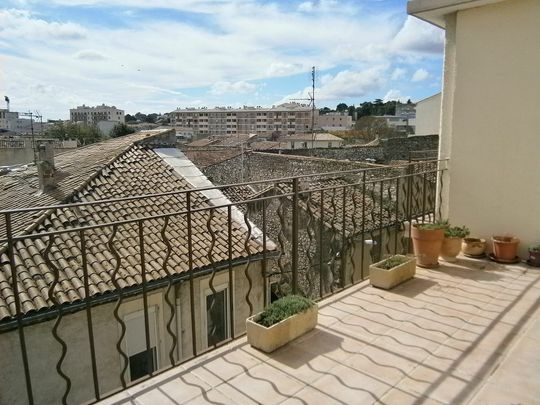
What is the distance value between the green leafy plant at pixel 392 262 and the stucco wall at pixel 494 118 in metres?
1.40

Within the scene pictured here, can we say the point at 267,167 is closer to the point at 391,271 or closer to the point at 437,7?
the point at 437,7

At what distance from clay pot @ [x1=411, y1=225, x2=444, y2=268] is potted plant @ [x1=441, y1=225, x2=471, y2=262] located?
13 centimetres

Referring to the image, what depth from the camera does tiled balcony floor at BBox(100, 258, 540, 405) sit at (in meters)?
2.13

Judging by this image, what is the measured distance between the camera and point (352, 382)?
7.42ft

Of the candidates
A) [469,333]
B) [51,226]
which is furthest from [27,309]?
[469,333]

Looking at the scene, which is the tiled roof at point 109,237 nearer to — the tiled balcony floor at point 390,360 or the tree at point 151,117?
the tiled balcony floor at point 390,360

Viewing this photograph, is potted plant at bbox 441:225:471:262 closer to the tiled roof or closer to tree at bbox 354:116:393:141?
the tiled roof

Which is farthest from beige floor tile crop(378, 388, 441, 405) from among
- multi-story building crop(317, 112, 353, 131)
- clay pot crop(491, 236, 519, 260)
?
multi-story building crop(317, 112, 353, 131)

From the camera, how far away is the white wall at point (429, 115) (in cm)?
3019

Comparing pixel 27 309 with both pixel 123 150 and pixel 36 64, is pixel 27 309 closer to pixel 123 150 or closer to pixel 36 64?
pixel 123 150

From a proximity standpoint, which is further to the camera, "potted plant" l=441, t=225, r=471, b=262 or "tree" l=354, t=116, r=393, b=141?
"tree" l=354, t=116, r=393, b=141

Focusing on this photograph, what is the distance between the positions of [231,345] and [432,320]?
1.52 m

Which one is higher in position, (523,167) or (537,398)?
(523,167)

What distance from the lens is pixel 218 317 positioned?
760cm
